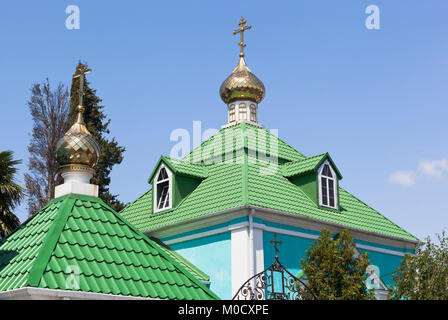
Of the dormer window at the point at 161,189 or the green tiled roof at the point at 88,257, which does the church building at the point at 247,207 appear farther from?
the green tiled roof at the point at 88,257

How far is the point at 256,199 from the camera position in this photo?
15.3 m

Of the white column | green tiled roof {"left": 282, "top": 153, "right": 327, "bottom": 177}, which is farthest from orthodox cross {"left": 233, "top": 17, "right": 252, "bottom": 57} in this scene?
the white column

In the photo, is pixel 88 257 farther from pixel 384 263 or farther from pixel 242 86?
pixel 242 86

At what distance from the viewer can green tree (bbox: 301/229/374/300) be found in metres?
11.2

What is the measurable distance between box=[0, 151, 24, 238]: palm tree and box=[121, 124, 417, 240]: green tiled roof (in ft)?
12.0

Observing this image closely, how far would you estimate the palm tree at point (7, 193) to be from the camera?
13.4m

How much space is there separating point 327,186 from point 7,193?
328 inches

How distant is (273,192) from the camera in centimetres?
1625

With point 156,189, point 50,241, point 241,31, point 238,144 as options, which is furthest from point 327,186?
point 50,241

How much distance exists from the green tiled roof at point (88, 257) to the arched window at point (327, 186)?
7606 millimetres

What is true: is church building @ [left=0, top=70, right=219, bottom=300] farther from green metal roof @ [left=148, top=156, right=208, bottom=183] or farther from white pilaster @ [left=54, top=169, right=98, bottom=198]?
green metal roof @ [left=148, top=156, right=208, bottom=183]

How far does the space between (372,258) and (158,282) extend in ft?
30.3

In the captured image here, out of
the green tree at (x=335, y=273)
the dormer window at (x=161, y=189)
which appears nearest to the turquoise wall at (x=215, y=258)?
the dormer window at (x=161, y=189)

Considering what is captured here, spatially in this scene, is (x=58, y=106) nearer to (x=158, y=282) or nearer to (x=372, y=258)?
(x=372, y=258)
